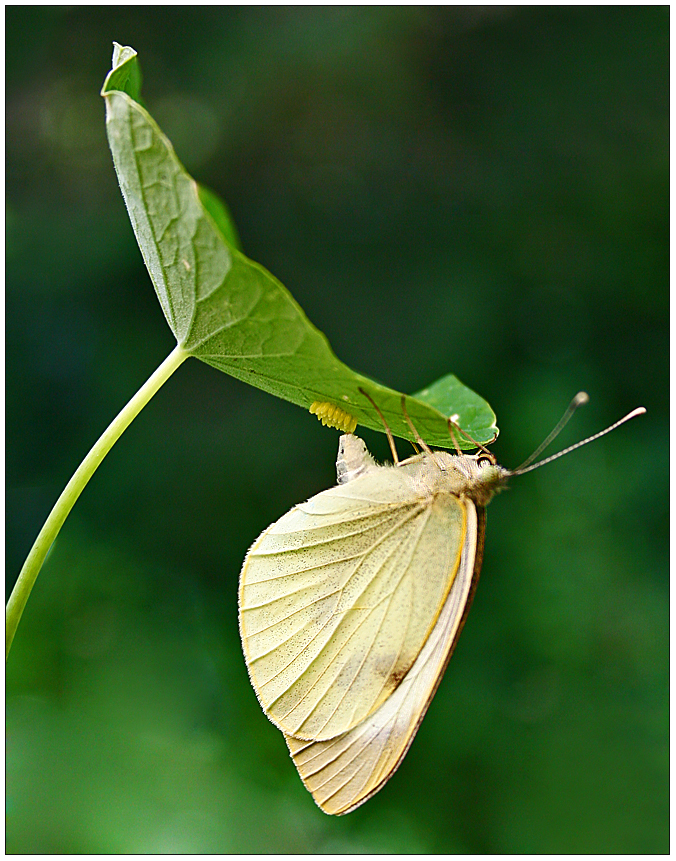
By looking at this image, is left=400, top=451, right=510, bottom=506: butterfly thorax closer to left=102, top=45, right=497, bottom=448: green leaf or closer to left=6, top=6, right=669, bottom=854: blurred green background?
left=102, top=45, right=497, bottom=448: green leaf

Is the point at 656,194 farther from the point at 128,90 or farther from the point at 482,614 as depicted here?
the point at 128,90

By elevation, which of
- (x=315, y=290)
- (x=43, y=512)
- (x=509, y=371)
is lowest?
(x=43, y=512)

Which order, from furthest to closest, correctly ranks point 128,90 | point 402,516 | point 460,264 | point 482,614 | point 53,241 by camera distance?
point 460,264
point 53,241
point 482,614
point 402,516
point 128,90

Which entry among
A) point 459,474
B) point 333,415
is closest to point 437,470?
point 459,474

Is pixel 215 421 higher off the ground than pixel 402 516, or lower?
lower

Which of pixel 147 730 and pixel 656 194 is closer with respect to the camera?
pixel 147 730

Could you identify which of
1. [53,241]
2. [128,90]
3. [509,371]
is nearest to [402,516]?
[128,90]
